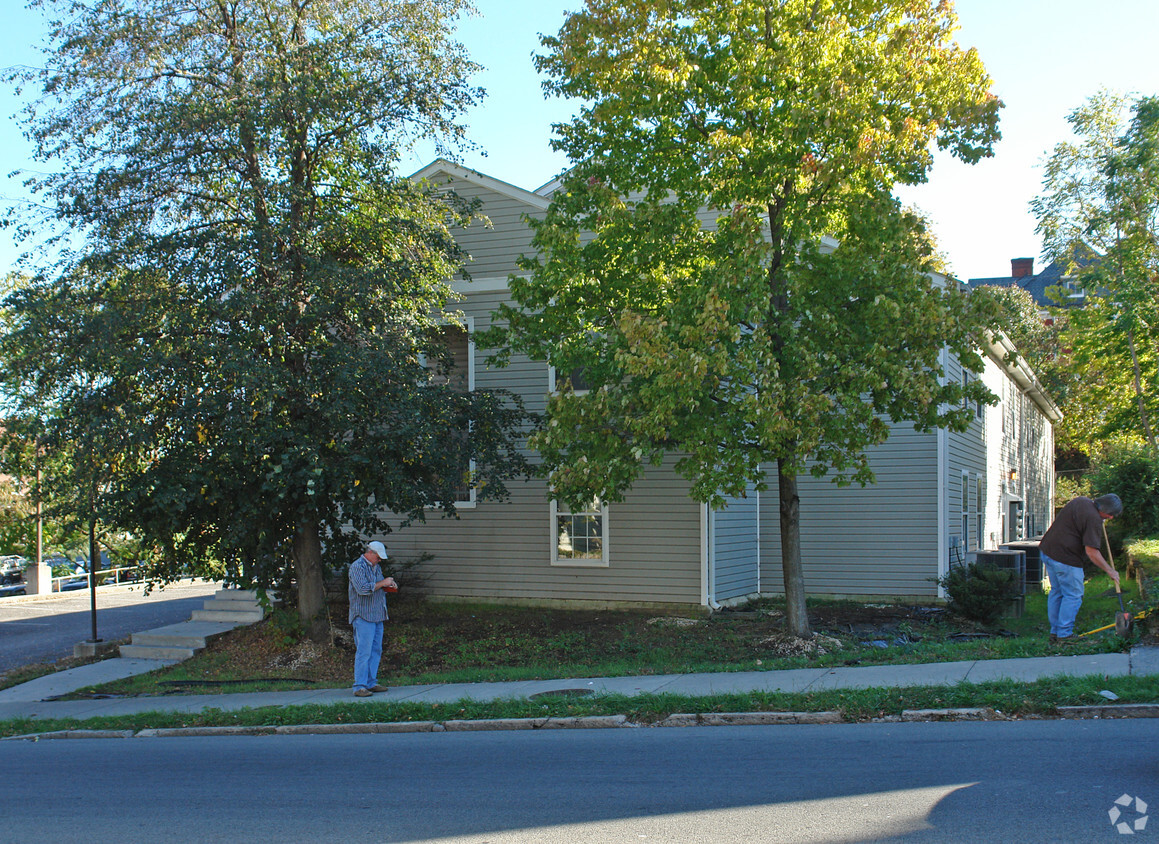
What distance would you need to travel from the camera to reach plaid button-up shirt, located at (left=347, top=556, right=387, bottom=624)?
35.1 feet

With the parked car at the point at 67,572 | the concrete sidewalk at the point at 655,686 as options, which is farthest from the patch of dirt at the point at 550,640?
the parked car at the point at 67,572

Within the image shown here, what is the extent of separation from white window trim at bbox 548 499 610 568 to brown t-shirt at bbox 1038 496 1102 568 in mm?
7224

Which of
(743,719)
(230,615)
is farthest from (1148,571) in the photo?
(230,615)

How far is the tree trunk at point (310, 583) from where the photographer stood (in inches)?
522

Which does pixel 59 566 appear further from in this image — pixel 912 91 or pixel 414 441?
pixel 912 91

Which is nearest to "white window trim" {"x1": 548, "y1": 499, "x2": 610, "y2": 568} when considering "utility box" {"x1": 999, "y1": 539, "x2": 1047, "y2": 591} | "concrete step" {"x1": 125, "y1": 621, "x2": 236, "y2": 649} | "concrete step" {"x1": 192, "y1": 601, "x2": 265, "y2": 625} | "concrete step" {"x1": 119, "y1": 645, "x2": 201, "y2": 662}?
"concrete step" {"x1": 192, "y1": 601, "x2": 265, "y2": 625}

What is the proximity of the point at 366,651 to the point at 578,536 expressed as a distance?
236 inches

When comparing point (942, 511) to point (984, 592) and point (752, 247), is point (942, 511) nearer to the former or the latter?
point (984, 592)

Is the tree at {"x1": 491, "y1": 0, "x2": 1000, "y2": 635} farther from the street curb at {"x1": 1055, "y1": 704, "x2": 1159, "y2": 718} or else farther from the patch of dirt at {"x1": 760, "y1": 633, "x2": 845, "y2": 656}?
the street curb at {"x1": 1055, "y1": 704, "x2": 1159, "y2": 718}

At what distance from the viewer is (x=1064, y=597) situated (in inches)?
395

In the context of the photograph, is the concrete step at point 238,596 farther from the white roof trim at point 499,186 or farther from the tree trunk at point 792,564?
the tree trunk at point 792,564

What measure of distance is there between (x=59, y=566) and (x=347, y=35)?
82.5ft

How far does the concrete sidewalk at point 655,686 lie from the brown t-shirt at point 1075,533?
137 centimetres

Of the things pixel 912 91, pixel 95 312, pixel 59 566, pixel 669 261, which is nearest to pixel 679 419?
pixel 669 261
